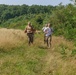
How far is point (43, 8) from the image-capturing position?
13100 centimetres

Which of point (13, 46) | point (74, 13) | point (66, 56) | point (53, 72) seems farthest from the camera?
point (13, 46)

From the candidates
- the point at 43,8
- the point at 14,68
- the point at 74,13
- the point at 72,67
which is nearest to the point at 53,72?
the point at 72,67

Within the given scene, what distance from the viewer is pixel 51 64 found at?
39.9 feet

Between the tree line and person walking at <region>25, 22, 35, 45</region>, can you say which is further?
the tree line

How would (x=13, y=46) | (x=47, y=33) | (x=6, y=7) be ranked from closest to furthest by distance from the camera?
(x=13, y=46), (x=47, y=33), (x=6, y=7)

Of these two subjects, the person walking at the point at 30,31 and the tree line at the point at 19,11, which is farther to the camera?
the tree line at the point at 19,11

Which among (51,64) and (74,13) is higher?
(74,13)

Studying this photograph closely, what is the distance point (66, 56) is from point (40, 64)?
1580mm

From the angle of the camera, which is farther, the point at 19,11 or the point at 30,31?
the point at 19,11

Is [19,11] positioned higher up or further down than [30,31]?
higher up

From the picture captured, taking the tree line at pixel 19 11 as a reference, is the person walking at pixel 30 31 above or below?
below

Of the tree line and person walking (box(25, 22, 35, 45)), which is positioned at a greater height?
the tree line

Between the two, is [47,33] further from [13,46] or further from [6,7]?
[6,7]

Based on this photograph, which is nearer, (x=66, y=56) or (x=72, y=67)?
(x=72, y=67)
